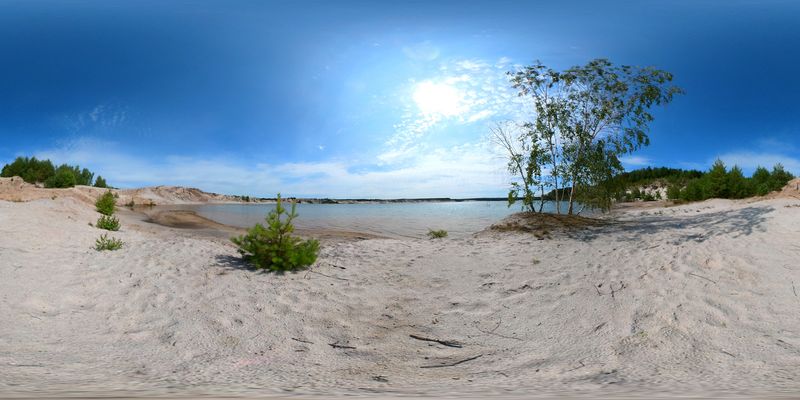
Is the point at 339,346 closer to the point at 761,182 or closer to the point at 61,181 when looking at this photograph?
the point at 761,182

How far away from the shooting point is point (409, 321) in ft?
18.9

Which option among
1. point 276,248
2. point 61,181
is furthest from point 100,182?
point 276,248

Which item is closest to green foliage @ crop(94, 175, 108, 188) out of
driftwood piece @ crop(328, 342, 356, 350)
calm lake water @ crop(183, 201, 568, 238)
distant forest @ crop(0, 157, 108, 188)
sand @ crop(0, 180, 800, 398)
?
distant forest @ crop(0, 157, 108, 188)

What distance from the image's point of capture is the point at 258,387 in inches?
131

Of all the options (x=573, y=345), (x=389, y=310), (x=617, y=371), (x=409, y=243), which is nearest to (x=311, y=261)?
(x=389, y=310)

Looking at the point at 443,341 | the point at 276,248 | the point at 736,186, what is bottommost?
Result: the point at 443,341

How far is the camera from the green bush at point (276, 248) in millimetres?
7730

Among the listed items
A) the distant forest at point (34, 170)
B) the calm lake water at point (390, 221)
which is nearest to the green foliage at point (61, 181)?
the distant forest at point (34, 170)

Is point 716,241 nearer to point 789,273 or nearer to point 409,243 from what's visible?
point 789,273

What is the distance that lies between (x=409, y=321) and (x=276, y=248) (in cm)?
334

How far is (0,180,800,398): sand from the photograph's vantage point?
3.58m

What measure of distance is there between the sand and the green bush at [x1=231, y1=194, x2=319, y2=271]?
0.30 metres

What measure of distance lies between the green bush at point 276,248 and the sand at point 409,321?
302mm

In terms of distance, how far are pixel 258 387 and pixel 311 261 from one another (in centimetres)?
476
